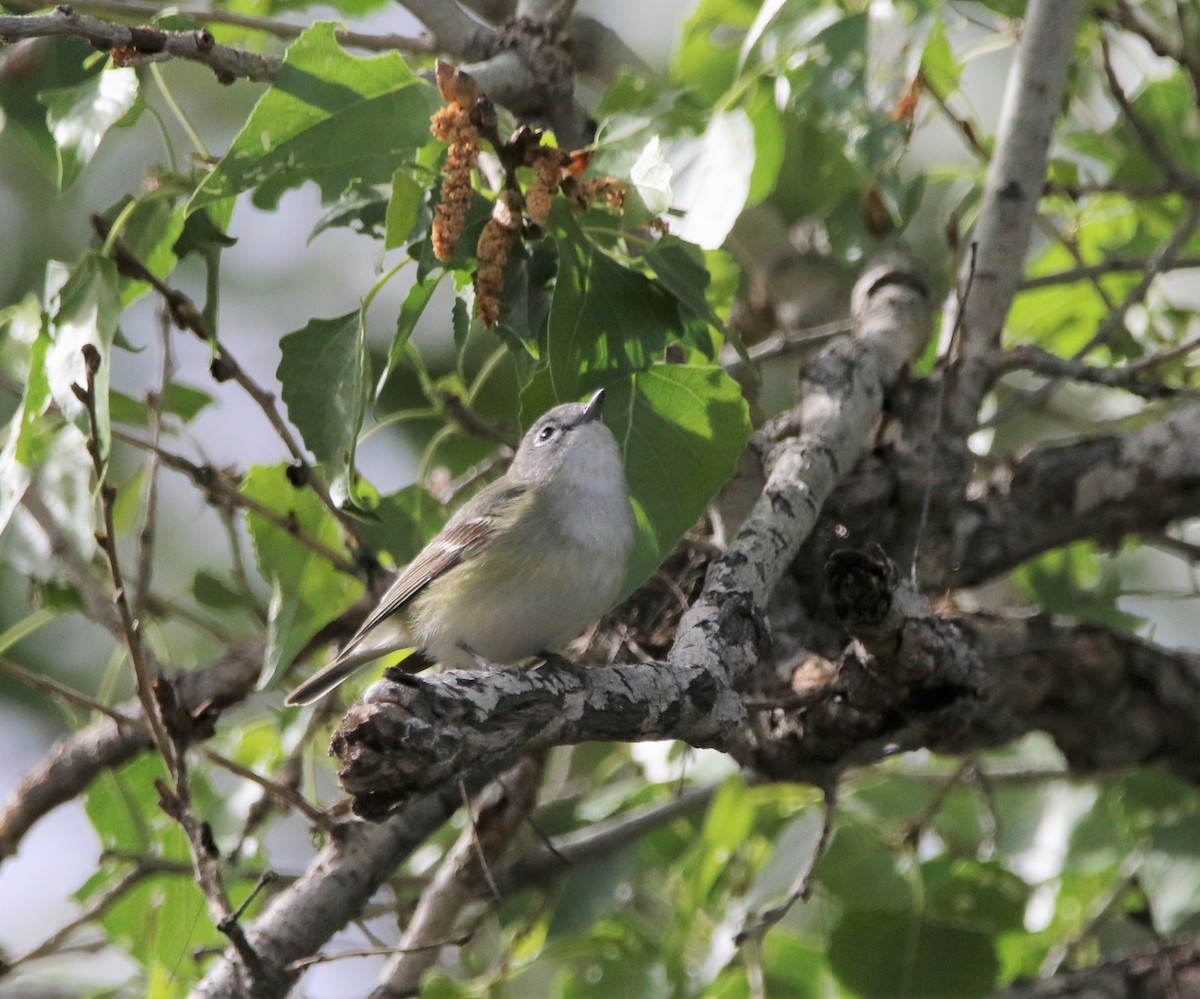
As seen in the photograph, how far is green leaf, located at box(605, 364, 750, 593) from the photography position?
2721 millimetres

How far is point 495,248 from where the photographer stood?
258 cm

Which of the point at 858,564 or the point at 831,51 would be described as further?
the point at 831,51

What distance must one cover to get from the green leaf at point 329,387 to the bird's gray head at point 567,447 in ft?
1.85

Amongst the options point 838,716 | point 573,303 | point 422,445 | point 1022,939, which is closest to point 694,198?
point 573,303

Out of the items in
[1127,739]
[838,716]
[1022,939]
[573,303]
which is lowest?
[1022,939]

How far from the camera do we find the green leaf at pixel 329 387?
2.62m

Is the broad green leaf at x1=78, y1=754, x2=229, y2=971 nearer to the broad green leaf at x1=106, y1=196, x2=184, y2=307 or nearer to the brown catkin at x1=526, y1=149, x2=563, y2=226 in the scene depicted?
the broad green leaf at x1=106, y1=196, x2=184, y2=307

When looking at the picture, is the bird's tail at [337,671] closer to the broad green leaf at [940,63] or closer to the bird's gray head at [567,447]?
the bird's gray head at [567,447]

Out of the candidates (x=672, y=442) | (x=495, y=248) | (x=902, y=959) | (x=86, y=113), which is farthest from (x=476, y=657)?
(x=902, y=959)

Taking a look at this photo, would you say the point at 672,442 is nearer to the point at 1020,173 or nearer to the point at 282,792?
the point at 282,792

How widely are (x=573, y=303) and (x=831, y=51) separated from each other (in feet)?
3.38

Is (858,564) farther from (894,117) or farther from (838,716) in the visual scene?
(894,117)

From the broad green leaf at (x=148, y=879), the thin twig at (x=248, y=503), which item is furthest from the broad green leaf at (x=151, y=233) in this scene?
the broad green leaf at (x=148, y=879)

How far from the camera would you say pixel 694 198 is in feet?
9.32
